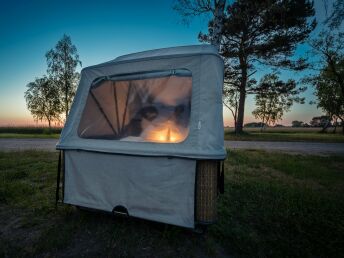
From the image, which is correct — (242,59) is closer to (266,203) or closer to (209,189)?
(266,203)

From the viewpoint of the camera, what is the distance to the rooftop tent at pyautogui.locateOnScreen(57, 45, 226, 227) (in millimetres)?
2051

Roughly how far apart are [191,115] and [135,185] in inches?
39.1

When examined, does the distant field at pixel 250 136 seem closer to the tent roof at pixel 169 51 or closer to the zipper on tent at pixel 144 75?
the tent roof at pixel 169 51

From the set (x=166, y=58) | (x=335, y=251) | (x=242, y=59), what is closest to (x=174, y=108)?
(x=166, y=58)

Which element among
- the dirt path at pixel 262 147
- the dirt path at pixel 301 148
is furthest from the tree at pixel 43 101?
the dirt path at pixel 301 148

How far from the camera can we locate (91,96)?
9.30 feet

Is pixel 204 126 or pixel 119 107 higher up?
pixel 119 107

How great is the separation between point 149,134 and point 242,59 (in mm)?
17143

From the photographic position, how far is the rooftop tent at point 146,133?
2051 mm

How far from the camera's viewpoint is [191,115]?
7.16 feet

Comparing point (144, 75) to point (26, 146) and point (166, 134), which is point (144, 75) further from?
point (26, 146)

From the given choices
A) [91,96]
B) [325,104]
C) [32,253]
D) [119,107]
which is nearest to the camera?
[32,253]

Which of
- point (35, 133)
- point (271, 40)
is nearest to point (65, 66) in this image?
point (35, 133)

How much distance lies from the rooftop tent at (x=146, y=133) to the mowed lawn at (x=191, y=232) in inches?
11.6
